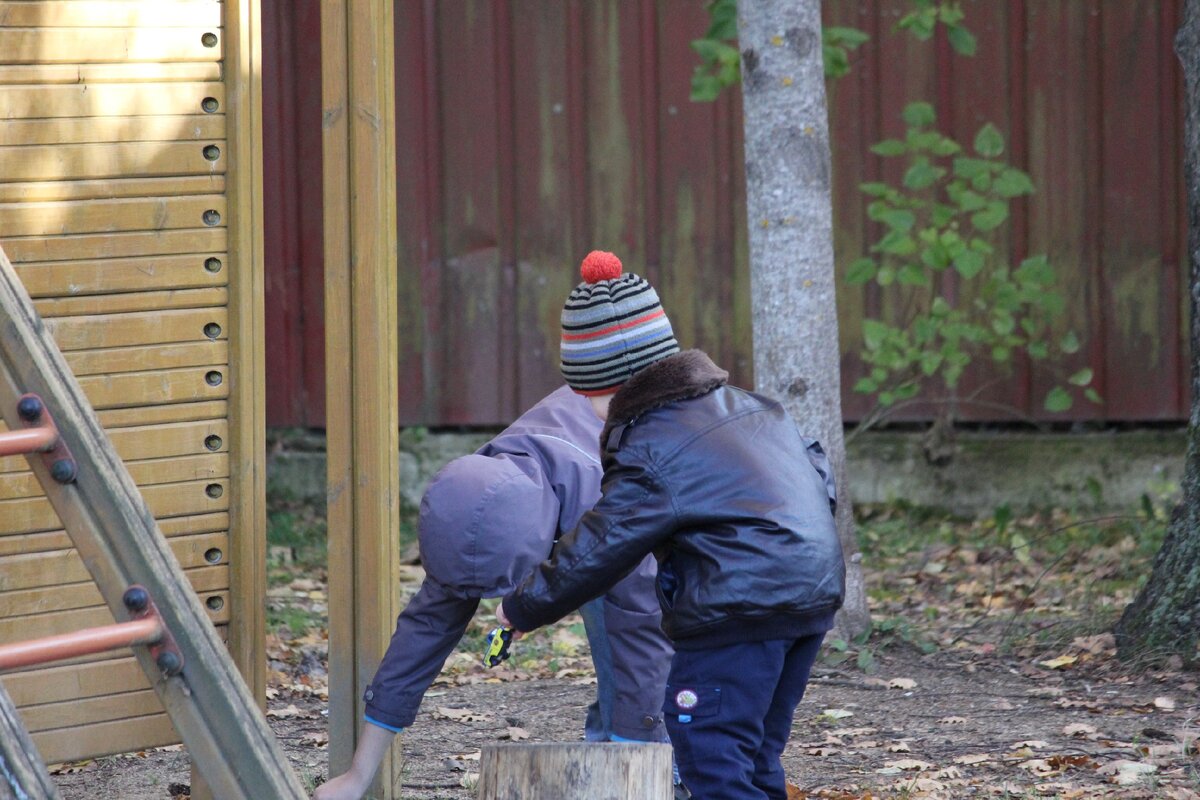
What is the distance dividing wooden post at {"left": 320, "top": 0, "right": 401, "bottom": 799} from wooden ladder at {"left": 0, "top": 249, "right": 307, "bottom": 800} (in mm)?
946

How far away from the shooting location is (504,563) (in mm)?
3326

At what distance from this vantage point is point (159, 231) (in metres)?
3.53

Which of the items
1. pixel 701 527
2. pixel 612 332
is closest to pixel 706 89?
pixel 612 332

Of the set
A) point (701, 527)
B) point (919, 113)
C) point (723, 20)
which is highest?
point (723, 20)

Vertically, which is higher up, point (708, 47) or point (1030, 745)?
point (708, 47)

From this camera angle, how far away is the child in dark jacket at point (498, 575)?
3336 millimetres

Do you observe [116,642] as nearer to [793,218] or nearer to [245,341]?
[245,341]

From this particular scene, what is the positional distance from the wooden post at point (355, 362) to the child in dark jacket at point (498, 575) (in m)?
0.12

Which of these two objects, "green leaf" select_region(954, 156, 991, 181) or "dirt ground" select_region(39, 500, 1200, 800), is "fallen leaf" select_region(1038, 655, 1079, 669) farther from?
"green leaf" select_region(954, 156, 991, 181)

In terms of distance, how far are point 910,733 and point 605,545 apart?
1.83 meters

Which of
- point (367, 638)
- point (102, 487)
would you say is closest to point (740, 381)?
point (367, 638)

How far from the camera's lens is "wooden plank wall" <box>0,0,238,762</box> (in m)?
3.42

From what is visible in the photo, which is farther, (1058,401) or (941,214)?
(1058,401)

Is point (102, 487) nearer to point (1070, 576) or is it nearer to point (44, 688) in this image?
point (44, 688)
